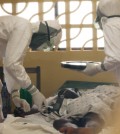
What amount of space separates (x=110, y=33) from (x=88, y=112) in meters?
0.55

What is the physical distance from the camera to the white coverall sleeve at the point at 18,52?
1893 mm

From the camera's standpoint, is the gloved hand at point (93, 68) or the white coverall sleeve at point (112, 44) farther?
the gloved hand at point (93, 68)

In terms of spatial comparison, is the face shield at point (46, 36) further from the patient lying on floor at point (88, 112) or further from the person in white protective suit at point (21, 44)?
the patient lying on floor at point (88, 112)

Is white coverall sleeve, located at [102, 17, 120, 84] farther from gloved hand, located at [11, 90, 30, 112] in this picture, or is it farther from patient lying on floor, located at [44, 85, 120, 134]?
gloved hand, located at [11, 90, 30, 112]

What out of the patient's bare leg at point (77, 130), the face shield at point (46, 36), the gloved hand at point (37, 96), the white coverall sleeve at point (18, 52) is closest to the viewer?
the patient's bare leg at point (77, 130)

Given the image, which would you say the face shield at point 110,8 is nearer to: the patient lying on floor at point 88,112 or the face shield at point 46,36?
the face shield at point 46,36

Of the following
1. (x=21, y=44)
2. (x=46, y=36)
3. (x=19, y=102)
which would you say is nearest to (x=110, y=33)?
(x=46, y=36)

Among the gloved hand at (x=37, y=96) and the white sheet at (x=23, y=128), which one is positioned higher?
the white sheet at (x=23, y=128)

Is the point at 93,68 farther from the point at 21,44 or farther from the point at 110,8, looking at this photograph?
the point at 21,44

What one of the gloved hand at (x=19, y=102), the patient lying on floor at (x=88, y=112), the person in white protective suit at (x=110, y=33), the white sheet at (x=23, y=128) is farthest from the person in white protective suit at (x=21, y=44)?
the white sheet at (x=23, y=128)

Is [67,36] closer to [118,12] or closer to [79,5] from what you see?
[79,5]

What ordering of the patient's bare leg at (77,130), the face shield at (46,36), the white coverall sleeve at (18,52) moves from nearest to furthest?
the patient's bare leg at (77,130)
the white coverall sleeve at (18,52)
the face shield at (46,36)

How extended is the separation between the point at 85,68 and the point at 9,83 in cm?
57

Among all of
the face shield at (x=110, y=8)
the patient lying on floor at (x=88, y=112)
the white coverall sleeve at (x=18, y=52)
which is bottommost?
the patient lying on floor at (x=88, y=112)
